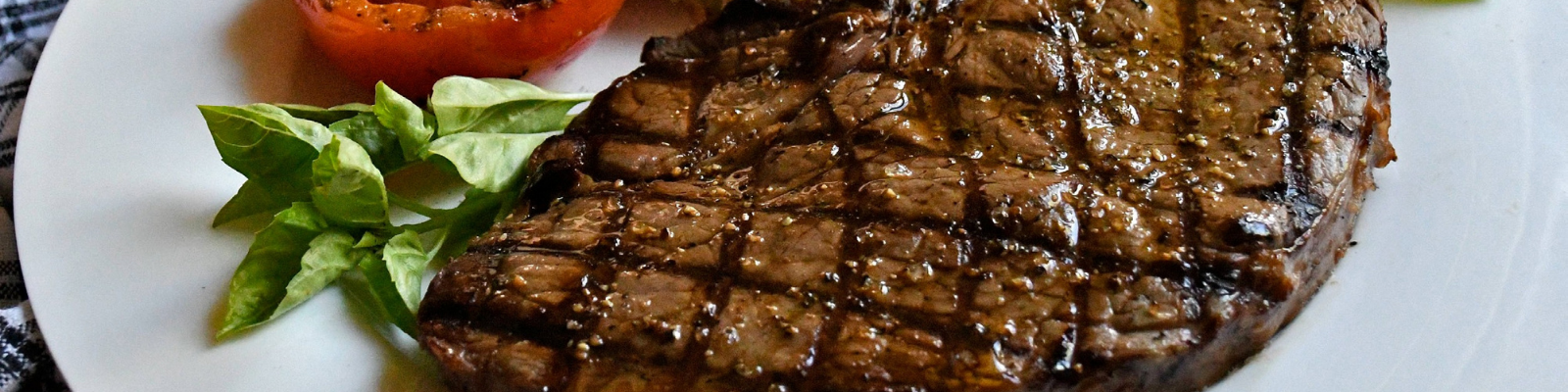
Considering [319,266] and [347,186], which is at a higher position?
[347,186]

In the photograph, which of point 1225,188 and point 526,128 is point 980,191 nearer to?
point 1225,188

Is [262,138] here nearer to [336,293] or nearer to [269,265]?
[269,265]

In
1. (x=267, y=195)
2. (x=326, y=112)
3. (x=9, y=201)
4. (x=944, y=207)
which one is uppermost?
(x=944, y=207)

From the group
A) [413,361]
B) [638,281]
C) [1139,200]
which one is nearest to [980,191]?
[1139,200]

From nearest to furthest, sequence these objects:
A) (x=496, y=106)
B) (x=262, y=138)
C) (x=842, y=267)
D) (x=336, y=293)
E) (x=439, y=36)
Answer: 1. (x=842, y=267)
2. (x=262, y=138)
3. (x=336, y=293)
4. (x=496, y=106)
5. (x=439, y=36)

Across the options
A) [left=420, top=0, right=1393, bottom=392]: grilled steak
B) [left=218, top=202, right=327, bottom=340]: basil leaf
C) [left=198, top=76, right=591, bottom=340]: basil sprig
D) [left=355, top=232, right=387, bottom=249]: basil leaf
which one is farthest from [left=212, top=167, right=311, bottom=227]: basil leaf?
[left=420, top=0, right=1393, bottom=392]: grilled steak

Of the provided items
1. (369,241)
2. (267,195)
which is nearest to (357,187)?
(369,241)

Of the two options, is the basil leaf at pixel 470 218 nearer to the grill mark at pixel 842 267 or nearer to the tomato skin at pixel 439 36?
the tomato skin at pixel 439 36
